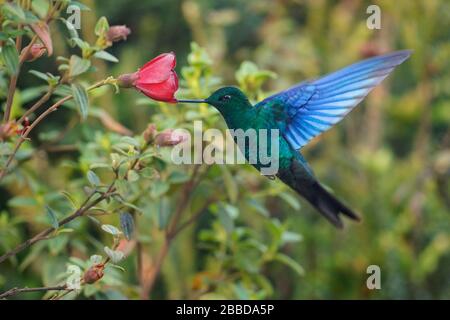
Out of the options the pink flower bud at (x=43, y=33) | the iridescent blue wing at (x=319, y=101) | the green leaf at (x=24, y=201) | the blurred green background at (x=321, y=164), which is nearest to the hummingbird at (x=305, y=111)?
the iridescent blue wing at (x=319, y=101)

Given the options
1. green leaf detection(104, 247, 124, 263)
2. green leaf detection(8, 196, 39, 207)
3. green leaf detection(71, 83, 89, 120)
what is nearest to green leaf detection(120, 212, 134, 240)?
green leaf detection(104, 247, 124, 263)

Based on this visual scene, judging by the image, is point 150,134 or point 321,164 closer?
point 150,134

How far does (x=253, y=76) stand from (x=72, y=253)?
746 mm

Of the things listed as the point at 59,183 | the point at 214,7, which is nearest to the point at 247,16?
the point at 214,7

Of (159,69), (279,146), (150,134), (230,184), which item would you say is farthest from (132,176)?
(230,184)

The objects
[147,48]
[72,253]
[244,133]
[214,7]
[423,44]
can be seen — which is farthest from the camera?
[214,7]

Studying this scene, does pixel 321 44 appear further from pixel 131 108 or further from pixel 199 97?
pixel 199 97

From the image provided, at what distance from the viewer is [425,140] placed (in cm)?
305

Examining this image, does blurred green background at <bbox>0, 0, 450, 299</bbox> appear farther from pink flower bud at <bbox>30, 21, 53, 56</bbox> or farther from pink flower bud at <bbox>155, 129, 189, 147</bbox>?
pink flower bud at <bbox>30, 21, 53, 56</bbox>

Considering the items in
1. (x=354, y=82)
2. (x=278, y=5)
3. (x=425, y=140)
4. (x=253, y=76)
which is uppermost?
(x=278, y=5)

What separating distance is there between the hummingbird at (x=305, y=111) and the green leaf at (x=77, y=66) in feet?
0.80

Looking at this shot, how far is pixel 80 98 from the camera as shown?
1.12 meters

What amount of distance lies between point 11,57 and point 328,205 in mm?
662

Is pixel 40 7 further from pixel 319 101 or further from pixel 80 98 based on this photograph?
pixel 319 101
